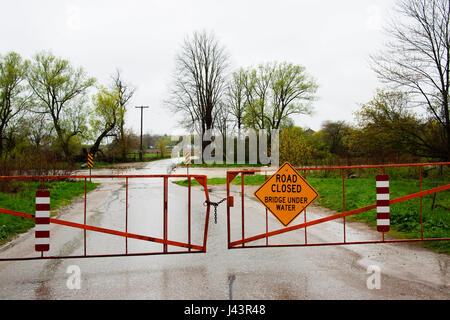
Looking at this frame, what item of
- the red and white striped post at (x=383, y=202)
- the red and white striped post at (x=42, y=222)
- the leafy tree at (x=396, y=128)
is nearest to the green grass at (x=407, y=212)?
the red and white striped post at (x=383, y=202)

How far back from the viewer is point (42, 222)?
5676 millimetres

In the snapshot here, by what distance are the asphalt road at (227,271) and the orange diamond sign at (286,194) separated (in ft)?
2.82

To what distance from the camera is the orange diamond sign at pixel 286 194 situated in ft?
21.0

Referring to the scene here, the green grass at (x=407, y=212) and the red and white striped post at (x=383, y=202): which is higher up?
the red and white striped post at (x=383, y=202)

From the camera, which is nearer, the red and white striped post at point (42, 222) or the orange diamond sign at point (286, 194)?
the red and white striped post at point (42, 222)

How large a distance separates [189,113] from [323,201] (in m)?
35.5

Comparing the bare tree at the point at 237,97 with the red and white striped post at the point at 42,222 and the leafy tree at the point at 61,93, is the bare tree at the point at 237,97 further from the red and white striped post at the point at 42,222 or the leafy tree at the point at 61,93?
the red and white striped post at the point at 42,222

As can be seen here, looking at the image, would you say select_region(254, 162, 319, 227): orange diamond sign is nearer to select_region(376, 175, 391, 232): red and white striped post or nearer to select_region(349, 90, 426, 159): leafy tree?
select_region(376, 175, 391, 232): red and white striped post
